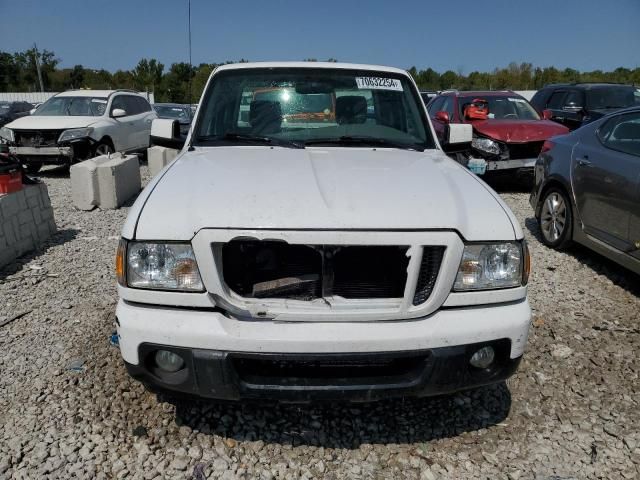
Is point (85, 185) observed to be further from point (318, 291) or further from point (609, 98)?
point (609, 98)

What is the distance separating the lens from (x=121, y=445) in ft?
7.97

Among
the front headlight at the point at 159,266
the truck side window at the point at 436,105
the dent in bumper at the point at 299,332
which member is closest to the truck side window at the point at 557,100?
the truck side window at the point at 436,105

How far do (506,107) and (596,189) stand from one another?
4.97 m

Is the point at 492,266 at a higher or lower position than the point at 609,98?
Answer: lower

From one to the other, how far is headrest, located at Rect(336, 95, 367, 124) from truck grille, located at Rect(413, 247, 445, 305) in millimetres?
1654

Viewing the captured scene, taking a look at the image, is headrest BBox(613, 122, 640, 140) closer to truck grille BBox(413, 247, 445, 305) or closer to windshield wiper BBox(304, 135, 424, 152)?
windshield wiper BBox(304, 135, 424, 152)

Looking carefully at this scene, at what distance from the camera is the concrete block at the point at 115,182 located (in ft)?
23.8

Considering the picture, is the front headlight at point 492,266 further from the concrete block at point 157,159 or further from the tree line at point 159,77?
the tree line at point 159,77

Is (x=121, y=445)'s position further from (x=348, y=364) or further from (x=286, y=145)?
(x=286, y=145)

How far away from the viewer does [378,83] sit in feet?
12.1

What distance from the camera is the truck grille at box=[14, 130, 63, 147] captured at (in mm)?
9719

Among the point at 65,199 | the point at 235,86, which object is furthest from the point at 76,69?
the point at 235,86

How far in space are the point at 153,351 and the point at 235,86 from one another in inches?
85.4

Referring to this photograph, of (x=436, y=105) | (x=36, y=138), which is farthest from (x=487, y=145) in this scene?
(x=36, y=138)
